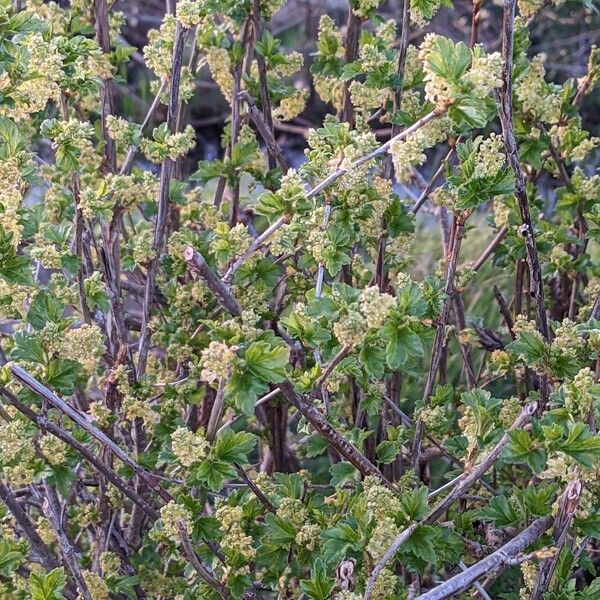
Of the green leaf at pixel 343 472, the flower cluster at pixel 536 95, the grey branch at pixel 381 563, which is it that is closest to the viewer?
the grey branch at pixel 381 563

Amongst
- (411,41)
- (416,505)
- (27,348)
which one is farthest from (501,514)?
(411,41)

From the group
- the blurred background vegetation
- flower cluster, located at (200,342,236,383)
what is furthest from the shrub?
the blurred background vegetation

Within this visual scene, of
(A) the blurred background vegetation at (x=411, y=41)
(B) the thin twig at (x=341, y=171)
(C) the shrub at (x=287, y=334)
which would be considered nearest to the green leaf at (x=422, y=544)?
(C) the shrub at (x=287, y=334)

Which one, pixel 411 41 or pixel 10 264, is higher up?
pixel 10 264

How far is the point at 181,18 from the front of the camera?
1.55 m

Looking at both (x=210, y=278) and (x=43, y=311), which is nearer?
(x=210, y=278)

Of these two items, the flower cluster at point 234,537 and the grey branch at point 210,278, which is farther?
the flower cluster at point 234,537

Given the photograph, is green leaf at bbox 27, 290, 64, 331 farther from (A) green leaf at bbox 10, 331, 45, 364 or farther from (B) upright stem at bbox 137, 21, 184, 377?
(B) upright stem at bbox 137, 21, 184, 377

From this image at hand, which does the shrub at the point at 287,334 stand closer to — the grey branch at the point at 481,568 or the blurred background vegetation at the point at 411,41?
the grey branch at the point at 481,568

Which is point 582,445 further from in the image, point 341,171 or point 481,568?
point 341,171

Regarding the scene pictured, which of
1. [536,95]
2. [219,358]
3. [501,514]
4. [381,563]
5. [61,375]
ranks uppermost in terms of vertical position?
[536,95]

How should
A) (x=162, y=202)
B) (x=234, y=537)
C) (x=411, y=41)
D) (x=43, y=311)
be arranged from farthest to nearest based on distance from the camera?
(x=411, y=41) → (x=162, y=202) → (x=43, y=311) → (x=234, y=537)

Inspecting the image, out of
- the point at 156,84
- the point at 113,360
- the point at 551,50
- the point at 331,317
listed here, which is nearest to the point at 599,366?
the point at 331,317

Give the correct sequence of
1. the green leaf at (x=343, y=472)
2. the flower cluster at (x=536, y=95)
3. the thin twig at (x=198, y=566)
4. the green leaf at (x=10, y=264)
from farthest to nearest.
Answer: the flower cluster at (x=536, y=95)
the green leaf at (x=343, y=472)
the green leaf at (x=10, y=264)
the thin twig at (x=198, y=566)
